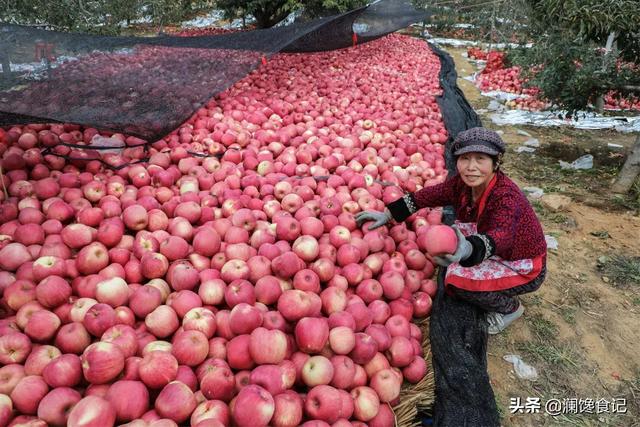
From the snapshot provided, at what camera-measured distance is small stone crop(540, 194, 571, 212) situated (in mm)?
4819

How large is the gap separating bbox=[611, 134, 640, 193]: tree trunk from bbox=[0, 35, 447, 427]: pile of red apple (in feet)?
8.67

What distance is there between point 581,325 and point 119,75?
184 inches

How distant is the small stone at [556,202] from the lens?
15.8 ft

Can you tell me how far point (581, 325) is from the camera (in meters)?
3.26

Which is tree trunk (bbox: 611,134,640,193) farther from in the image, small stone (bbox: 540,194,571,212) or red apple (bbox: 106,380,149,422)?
red apple (bbox: 106,380,149,422)

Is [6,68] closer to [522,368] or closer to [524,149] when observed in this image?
[522,368]

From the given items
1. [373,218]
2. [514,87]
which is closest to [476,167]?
[373,218]

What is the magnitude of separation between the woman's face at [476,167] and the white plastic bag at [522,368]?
4.45 ft

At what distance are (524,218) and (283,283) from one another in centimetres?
158

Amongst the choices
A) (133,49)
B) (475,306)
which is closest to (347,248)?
(475,306)

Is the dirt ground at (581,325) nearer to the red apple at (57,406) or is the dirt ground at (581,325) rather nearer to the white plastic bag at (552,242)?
the white plastic bag at (552,242)

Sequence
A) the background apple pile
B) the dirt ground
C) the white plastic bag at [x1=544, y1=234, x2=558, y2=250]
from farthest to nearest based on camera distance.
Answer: the background apple pile, the white plastic bag at [x1=544, y1=234, x2=558, y2=250], the dirt ground

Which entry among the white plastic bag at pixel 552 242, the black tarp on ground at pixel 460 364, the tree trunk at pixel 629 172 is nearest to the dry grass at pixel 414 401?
the black tarp on ground at pixel 460 364

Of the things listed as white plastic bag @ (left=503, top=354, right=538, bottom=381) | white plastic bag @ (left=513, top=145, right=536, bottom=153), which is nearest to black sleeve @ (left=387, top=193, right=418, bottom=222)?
white plastic bag @ (left=503, top=354, right=538, bottom=381)
